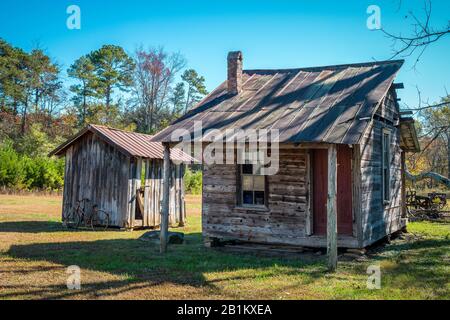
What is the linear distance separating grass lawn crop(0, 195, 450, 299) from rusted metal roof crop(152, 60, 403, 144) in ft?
9.74

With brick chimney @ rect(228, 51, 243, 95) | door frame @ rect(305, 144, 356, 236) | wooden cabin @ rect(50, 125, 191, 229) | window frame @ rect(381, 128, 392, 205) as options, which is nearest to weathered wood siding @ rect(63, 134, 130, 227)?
wooden cabin @ rect(50, 125, 191, 229)

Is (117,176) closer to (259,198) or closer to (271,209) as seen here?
(259,198)

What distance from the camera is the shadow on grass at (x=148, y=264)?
781cm

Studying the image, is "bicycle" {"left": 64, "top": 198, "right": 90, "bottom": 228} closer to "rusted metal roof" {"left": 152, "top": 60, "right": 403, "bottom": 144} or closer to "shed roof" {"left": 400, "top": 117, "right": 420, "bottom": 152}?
"rusted metal roof" {"left": 152, "top": 60, "right": 403, "bottom": 144}

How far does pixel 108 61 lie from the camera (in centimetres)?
5028

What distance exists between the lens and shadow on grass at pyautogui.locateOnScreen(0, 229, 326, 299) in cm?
781

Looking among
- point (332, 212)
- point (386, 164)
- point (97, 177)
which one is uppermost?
point (386, 164)

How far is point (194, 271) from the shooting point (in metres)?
9.27

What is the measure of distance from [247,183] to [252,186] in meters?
0.17

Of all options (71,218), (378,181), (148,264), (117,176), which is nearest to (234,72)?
(378,181)

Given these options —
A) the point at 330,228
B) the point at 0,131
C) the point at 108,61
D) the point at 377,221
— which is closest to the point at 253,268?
the point at 330,228

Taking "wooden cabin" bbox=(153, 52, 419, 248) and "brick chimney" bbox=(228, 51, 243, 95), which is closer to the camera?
Answer: "wooden cabin" bbox=(153, 52, 419, 248)
